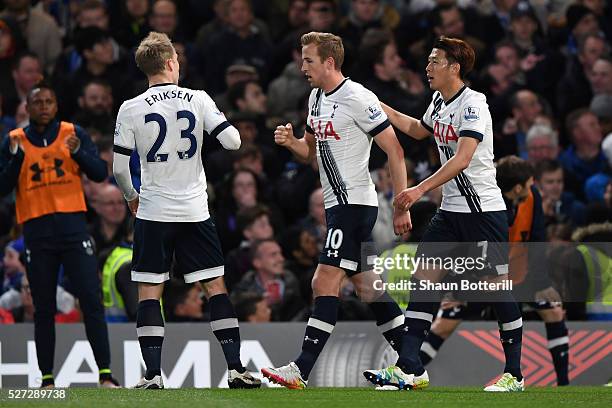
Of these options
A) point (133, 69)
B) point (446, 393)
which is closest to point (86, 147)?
point (446, 393)

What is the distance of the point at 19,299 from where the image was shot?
1349cm

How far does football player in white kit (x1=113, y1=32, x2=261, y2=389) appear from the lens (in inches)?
377

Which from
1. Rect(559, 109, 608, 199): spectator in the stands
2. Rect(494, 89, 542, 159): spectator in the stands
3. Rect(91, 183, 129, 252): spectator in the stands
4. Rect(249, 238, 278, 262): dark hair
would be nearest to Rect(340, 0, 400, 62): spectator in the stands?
Rect(494, 89, 542, 159): spectator in the stands

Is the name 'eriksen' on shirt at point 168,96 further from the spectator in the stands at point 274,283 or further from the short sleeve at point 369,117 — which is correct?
the spectator in the stands at point 274,283

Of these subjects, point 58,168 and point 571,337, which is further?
point 571,337

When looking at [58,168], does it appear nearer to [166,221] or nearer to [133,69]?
[166,221]

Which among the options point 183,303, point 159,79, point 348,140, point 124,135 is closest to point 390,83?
point 183,303

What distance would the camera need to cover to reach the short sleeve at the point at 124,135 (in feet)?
31.4

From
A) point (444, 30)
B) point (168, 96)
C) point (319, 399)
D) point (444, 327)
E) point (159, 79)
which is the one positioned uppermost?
point (444, 30)

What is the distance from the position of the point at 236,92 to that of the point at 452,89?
6519mm

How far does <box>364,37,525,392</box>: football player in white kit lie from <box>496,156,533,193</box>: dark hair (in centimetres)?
153

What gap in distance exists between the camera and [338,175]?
9.68m

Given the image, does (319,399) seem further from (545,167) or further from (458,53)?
(545,167)

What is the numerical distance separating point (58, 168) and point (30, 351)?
1.96 m
